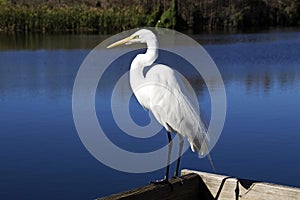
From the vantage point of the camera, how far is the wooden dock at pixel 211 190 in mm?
3029

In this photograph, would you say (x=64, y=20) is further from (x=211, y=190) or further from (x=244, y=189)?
(x=244, y=189)

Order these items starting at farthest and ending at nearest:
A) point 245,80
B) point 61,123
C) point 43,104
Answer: point 245,80 < point 43,104 < point 61,123

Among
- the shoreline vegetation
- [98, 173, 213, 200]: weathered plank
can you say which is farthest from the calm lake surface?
the shoreline vegetation

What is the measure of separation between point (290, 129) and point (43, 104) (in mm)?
3880

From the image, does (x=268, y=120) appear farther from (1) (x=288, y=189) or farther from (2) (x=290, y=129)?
(1) (x=288, y=189)

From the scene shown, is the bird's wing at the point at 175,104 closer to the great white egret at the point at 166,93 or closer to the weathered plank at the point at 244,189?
the great white egret at the point at 166,93

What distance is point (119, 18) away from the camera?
32.3m

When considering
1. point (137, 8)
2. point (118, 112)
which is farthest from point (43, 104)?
point (137, 8)

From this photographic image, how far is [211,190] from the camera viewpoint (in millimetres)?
3311

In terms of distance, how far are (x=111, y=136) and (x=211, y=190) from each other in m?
4.30

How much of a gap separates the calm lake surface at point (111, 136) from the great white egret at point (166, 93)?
8.03ft

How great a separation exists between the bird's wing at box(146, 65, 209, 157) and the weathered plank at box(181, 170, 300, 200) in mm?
163

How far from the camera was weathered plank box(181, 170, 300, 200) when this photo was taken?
305 centimetres

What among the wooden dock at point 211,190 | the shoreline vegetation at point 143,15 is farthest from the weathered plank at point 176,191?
the shoreline vegetation at point 143,15
